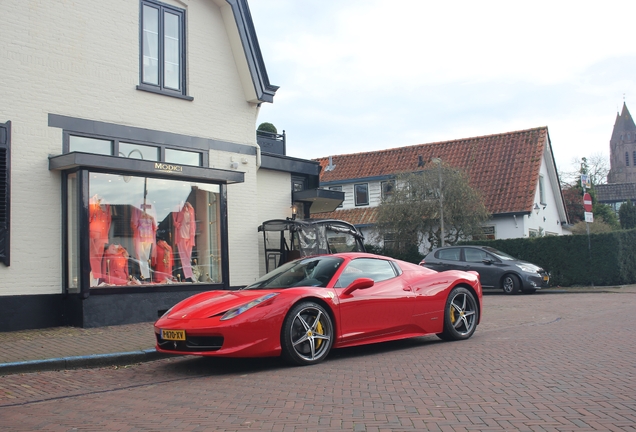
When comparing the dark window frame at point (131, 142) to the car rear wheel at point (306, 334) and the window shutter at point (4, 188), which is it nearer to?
the window shutter at point (4, 188)

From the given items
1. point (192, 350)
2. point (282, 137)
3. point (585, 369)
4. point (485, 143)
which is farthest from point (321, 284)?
point (485, 143)

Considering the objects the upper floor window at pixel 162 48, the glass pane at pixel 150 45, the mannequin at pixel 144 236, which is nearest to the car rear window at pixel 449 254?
the upper floor window at pixel 162 48

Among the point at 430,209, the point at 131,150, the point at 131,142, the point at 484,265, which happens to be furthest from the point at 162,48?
the point at 430,209

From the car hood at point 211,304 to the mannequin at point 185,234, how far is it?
5.03 meters

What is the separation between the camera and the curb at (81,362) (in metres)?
7.62

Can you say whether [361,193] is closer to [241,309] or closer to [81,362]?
[81,362]

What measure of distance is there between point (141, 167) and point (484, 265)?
1254cm

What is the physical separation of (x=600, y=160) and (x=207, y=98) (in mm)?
59476

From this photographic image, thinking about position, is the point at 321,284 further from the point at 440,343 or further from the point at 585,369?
the point at 585,369

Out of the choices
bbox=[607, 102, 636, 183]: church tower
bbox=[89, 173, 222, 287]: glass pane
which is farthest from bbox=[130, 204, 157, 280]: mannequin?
bbox=[607, 102, 636, 183]: church tower

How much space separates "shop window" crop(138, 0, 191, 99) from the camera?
13.5m

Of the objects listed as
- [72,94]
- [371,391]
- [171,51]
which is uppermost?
[171,51]

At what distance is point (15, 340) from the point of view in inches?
382

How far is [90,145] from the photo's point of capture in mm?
12406
